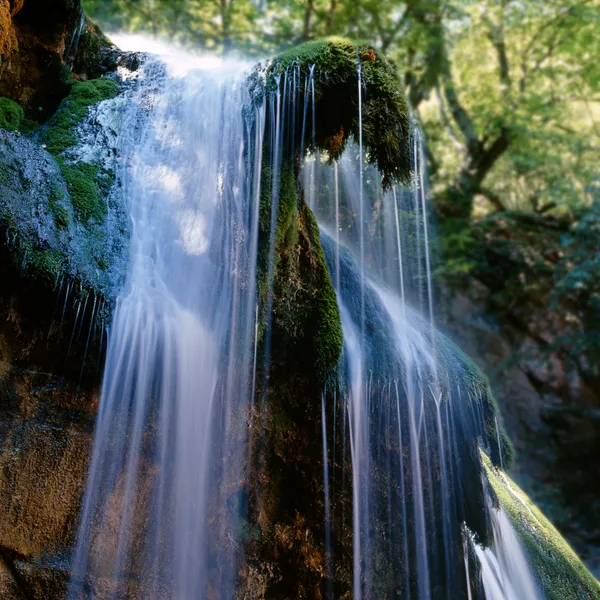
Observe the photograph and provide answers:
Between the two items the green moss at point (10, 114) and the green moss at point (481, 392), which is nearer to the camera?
the green moss at point (10, 114)

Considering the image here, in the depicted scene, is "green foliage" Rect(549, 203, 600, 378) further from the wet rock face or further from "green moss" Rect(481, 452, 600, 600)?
the wet rock face

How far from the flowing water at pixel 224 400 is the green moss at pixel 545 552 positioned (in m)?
0.37

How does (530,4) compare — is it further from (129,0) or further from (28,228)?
(28,228)

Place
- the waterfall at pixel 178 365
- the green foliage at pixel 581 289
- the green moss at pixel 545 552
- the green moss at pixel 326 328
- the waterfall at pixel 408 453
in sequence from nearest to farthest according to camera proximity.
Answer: the waterfall at pixel 178 365
the green moss at pixel 326 328
the waterfall at pixel 408 453
the green moss at pixel 545 552
the green foliage at pixel 581 289

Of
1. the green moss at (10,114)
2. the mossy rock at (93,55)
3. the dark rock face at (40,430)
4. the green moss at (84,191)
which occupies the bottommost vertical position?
the dark rock face at (40,430)

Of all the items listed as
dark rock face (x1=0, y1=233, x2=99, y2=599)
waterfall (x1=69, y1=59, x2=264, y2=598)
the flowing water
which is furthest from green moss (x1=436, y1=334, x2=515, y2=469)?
dark rock face (x1=0, y1=233, x2=99, y2=599)

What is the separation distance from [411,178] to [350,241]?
3.06 metres

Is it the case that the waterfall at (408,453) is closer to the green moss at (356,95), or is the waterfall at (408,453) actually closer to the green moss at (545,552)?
the green moss at (545,552)

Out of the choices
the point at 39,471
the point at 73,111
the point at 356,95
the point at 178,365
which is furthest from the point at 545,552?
the point at 73,111

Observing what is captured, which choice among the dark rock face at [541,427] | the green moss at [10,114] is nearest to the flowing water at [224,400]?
the green moss at [10,114]

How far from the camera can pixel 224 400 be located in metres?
4.30

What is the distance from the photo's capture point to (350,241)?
820 centimetres

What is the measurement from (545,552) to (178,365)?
5256mm

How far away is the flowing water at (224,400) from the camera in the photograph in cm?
395
